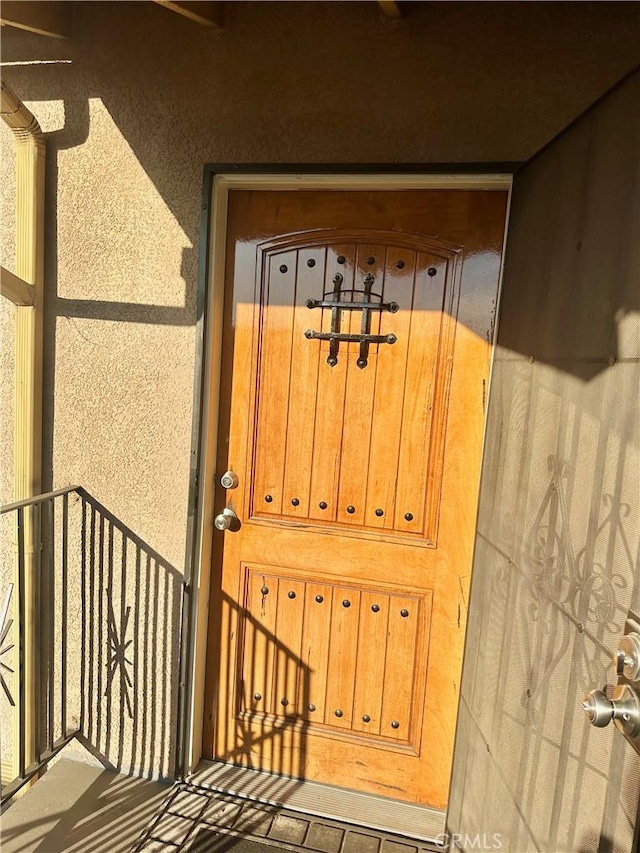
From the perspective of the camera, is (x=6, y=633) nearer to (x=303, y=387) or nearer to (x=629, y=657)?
(x=303, y=387)

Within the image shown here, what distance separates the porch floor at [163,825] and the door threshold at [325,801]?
2 centimetres

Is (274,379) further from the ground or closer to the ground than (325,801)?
further from the ground

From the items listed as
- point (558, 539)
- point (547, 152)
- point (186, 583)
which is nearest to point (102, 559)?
point (186, 583)

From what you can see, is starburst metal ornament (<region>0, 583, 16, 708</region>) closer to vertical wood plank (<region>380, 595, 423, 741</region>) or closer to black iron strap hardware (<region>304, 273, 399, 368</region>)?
vertical wood plank (<region>380, 595, 423, 741</region>)

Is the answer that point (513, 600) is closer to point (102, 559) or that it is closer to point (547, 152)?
point (547, 152)

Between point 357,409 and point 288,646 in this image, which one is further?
point 288,646

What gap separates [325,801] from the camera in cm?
209

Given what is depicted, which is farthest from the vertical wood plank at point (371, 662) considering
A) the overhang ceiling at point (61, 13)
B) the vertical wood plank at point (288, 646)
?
→ the overhang ceiling at point (61, 13)

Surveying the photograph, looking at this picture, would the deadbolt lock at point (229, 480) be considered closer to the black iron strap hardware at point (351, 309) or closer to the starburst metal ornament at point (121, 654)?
the black iron strap hardware at point (351, 309)

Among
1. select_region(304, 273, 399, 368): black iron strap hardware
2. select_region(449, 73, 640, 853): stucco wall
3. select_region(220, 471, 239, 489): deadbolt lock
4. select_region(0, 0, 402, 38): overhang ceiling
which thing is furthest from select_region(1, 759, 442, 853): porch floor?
select_region(0, 0, 402, 38): overhang ceiling

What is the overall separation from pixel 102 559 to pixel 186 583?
1.19ft

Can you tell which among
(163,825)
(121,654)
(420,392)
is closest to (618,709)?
(420,392)

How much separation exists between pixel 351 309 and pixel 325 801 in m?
1.74

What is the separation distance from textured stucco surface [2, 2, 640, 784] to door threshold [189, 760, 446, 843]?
24 centimetres
